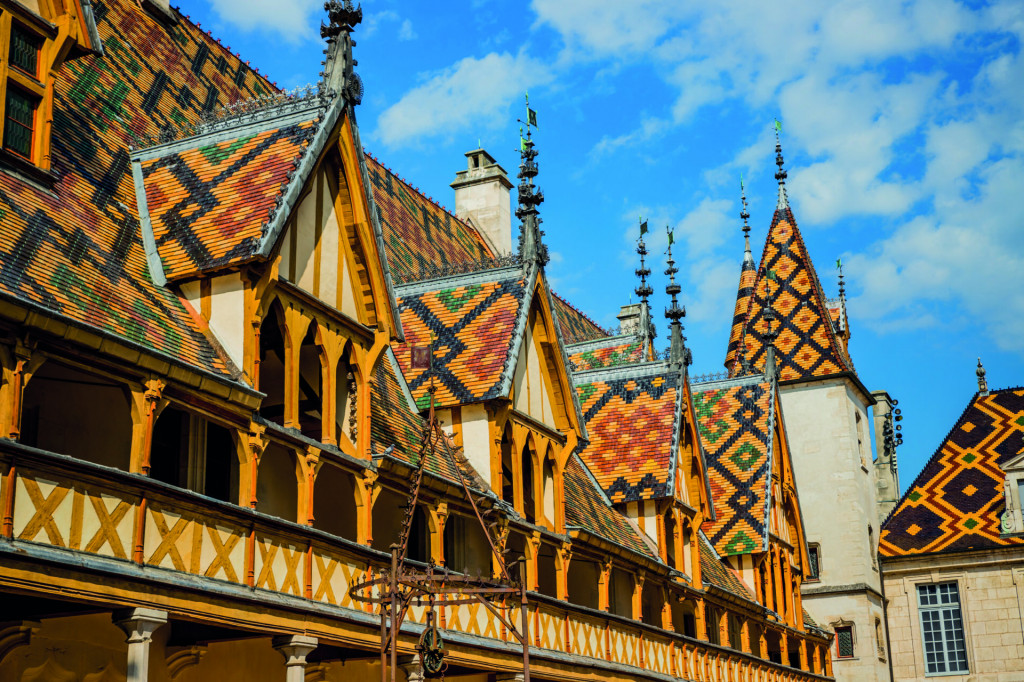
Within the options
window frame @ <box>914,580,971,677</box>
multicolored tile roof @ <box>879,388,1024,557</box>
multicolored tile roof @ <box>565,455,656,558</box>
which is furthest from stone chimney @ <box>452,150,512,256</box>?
window frame @ <box>914,580,971,677</box>

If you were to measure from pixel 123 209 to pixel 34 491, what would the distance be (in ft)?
17.8

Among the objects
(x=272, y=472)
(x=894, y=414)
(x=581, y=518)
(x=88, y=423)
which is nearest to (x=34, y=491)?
(x=88, y=423)

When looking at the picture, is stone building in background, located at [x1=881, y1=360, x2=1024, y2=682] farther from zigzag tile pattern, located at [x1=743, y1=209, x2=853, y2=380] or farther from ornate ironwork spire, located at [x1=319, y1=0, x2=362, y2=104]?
ornate ironwork spire, located at [x1=319, y1=0, x2=362, y2=104]

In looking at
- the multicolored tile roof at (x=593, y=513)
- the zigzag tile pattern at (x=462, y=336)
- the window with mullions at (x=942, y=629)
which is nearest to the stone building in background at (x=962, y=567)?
the window with mullions at (x=942, y=629)

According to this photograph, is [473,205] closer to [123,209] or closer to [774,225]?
[774,225]

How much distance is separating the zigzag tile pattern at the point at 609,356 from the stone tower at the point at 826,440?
1022cm

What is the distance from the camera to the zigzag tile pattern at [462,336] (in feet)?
62.5

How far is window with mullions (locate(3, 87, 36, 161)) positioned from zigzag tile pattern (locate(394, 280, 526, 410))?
713cm

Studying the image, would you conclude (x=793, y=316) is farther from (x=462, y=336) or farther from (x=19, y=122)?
(x=19, y=122)

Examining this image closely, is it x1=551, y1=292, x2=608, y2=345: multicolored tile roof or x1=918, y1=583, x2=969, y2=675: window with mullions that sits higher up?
x1=551, y1=292, x2=608, y2=345: multicolored tile roof

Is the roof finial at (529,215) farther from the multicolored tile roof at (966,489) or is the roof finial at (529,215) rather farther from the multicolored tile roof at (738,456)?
the multicolored tile roof at (966,489)

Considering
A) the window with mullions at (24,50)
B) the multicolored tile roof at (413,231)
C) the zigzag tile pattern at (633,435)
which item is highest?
the multicolored tile roof at (413,231)

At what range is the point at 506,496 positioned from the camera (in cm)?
2034

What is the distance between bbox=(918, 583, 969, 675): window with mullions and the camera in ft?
138
